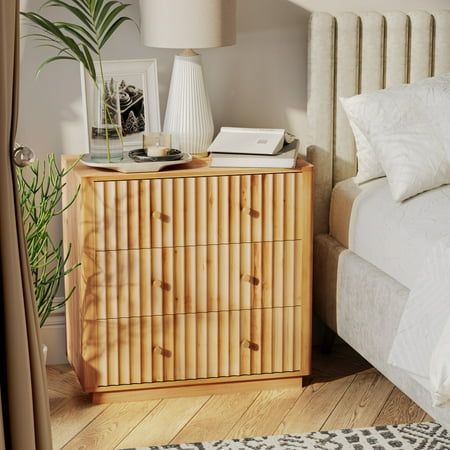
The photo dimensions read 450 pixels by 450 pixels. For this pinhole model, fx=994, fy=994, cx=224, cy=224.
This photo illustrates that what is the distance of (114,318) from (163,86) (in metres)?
0.81

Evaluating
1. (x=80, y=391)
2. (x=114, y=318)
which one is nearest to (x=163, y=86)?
(x=114, y=318)

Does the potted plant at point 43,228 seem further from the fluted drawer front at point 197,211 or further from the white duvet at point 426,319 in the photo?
the white duvet at point 426,319

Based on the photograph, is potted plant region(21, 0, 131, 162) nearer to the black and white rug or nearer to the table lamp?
the table lamp

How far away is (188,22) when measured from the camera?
2918 millimetres

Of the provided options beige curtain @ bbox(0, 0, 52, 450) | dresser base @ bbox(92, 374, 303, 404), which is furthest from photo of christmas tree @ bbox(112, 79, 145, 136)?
beige curtain @ bbox(0, 0, 52, 450)

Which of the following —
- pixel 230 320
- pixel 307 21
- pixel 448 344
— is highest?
pixel 307 21

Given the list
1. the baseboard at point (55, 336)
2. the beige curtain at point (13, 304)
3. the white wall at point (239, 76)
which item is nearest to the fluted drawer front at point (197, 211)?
the white wall at point (239, 76)

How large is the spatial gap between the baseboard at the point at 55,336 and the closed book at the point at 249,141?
81cm

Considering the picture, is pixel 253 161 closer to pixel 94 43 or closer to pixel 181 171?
pixel 181 171

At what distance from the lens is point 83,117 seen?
3236mm

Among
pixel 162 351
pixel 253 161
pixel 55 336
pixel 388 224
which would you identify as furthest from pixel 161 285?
pixel 388 224

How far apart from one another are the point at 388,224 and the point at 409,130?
0.99 ft

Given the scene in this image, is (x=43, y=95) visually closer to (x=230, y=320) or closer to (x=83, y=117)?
(x=83, y=117)

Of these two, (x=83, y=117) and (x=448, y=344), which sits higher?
(x=83, y=117)
